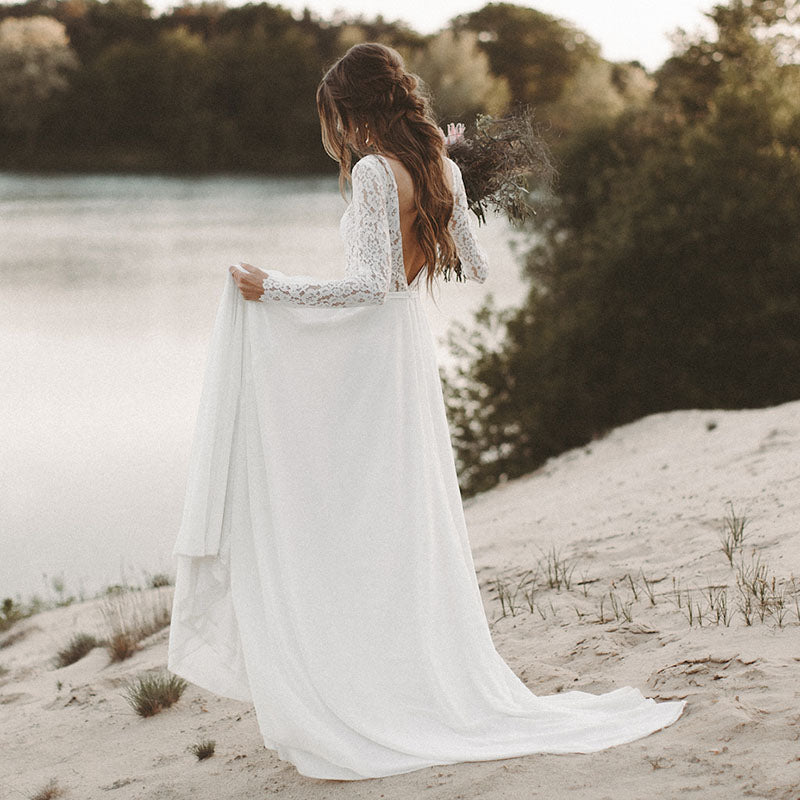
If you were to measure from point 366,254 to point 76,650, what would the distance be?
3.80 m

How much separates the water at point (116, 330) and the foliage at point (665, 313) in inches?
73.6

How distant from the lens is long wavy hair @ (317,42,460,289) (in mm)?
3244

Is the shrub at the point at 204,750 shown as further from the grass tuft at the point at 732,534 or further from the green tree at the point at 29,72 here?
the green tree at the point at 29,72

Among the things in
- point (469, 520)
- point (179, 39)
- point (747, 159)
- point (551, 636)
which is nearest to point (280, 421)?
point (551, 636)

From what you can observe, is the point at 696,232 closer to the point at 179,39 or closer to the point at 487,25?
the point at 487,25

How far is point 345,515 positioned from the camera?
132 inches

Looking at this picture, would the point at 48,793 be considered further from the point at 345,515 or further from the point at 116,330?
the point at 116,330

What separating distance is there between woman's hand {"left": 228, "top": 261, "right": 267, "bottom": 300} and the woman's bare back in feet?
1.63

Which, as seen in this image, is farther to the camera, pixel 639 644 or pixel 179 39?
pixel 179 39

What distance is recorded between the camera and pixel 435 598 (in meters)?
3.45

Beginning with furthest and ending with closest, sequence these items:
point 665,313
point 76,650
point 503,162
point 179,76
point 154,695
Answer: point 179,76
point 665,313
point 76,650
point 154,695
point 503,162

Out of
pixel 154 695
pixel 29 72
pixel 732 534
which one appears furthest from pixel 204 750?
pixel 29 72

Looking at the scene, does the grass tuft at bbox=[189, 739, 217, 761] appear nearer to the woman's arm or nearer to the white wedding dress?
the white wedding dress

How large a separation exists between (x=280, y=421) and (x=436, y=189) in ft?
3.11
